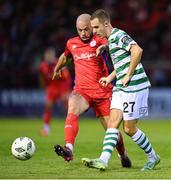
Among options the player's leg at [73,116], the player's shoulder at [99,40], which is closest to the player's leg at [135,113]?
the player's leg at [73,116]

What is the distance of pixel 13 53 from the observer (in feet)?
79.9

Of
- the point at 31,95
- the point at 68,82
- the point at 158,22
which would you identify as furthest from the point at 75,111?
the point at 158,22

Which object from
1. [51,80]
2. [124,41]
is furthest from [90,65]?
[51,80]

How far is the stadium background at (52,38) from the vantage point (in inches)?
945

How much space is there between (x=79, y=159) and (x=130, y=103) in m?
2.18

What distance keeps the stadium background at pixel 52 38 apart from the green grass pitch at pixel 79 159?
371cm

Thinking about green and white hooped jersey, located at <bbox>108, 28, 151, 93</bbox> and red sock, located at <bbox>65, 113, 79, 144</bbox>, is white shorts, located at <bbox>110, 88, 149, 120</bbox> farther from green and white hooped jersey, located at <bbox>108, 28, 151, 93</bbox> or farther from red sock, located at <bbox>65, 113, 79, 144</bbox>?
red sock, located at <bbox>65, 113, 79, 144</bbox>

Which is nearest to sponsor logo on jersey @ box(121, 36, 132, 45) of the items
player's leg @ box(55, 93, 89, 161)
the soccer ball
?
player's leg @ box(55, 93, 89, 161)

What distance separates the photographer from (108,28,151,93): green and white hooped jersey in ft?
31.8

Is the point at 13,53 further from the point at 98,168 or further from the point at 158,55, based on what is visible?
the point at 98,168

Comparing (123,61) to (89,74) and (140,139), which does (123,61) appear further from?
(89,74)

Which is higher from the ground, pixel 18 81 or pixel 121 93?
pixel 121 93

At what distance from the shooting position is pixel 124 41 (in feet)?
31.7

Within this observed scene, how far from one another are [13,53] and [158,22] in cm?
526
